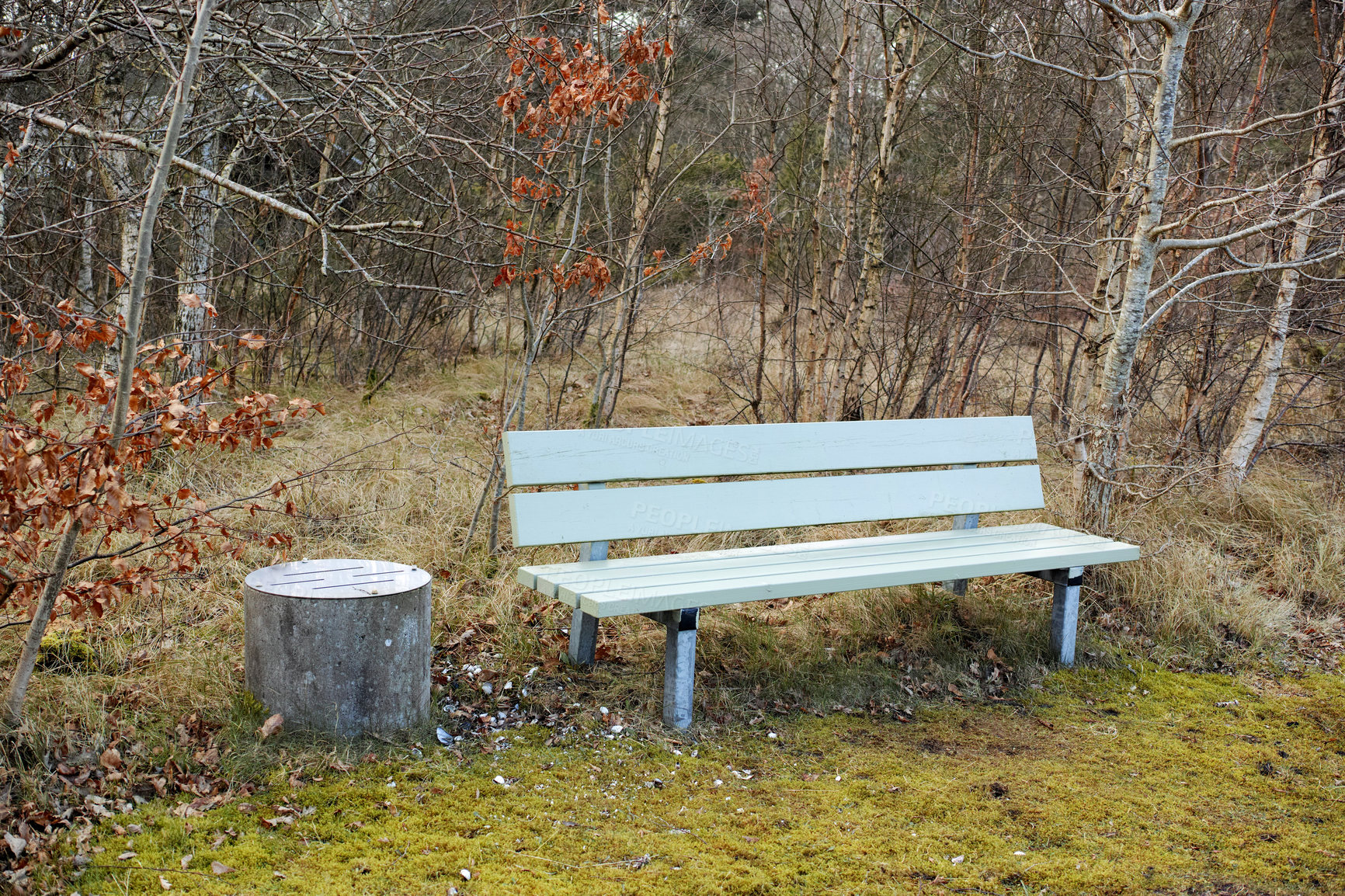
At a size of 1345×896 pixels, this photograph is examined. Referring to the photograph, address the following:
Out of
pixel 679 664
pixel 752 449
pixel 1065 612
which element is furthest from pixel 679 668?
pixel 1065 612

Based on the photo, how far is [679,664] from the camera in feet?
10.8

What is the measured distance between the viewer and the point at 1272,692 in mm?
4105

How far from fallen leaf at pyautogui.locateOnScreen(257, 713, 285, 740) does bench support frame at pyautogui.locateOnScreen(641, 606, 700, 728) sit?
3.69ft

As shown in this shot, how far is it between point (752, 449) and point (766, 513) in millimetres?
257

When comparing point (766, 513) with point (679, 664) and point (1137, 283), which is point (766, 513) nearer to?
point (679, 664)

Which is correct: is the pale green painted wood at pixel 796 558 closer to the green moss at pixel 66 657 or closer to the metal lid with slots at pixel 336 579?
the metal lid with slots at pixel 336 579

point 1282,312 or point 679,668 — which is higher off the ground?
point 1282,312

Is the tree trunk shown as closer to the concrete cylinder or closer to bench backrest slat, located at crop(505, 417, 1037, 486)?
the concrete cylinder

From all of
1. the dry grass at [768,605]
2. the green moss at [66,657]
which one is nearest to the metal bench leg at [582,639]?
the dry grass at [768,605]

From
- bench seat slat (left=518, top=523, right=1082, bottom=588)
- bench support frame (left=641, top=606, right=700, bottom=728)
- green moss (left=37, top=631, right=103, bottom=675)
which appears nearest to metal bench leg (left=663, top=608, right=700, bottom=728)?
bench support frame (left=641, top=606, right=700, bottom=728)

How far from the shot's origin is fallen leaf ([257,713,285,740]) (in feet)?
9.34

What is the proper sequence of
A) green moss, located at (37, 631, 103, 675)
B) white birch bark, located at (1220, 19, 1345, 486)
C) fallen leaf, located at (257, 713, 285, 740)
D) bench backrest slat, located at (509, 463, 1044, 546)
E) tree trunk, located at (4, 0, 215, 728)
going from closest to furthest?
tree trunk, located at (4, 0, 215, 728) → fallen leaf, located at (257, 713, 285, 740) → green moss, located at (37, 631, 103, 675) → bench backrest slat, located at (509, 463, 1044, 546) → white birch bark, located at (1220, 19, 1345, 486)

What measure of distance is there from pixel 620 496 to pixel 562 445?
0.28 metres

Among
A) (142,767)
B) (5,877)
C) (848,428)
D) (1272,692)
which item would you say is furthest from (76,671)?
(1272,692)
